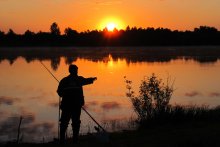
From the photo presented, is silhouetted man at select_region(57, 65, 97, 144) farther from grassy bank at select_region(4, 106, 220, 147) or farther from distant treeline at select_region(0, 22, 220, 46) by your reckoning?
distant treeline at select_region(0, 22, 220, 46)

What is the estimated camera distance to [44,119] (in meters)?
15.8

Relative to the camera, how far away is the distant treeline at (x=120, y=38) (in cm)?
11994

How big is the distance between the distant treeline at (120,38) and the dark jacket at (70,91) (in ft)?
365

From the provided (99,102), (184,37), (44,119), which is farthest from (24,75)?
(184,37)

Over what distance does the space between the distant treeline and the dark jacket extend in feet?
365

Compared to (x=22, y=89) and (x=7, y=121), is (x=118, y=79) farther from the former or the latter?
(x=7, y=121)

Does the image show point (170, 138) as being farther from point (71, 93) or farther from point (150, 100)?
point (150, 100)

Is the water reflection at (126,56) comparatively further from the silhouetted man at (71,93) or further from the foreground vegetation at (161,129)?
the silhouetted man at (71,93)

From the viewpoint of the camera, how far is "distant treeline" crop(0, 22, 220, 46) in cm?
11994

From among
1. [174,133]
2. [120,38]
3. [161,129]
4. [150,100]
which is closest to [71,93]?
[174,133]

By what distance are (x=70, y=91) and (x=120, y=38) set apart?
11684 centimetres

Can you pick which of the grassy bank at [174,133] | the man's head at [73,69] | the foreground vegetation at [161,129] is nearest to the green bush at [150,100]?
the foreground vegetation at [161,129]

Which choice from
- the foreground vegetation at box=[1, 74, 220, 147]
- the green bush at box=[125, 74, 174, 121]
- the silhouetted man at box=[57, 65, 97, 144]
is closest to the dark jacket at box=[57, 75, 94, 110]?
the silhouetted man at box=[57, 65, 97, 144]

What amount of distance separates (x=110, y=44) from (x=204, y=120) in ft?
378
